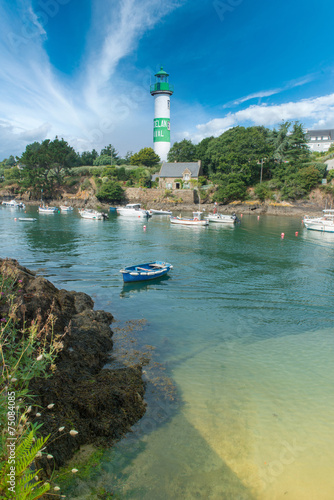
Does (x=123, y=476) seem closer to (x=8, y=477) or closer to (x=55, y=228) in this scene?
(x=8, y=477)

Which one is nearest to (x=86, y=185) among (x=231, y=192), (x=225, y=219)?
(x=231, y=192)

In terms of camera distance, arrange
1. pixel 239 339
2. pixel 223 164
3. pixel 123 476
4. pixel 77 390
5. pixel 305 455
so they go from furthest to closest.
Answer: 1. pixel 223 164
2. pixel 239 339
3. pixel 77 390
4. pixel 305 455
5. pixel 123 476

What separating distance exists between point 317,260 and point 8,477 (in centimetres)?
2894

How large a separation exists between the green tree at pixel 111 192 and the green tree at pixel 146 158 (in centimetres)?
1588

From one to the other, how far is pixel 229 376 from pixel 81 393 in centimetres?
460

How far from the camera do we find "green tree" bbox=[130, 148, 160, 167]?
316 feet

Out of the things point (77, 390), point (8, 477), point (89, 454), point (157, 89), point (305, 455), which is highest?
point (157, 89)

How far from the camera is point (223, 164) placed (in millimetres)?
81562

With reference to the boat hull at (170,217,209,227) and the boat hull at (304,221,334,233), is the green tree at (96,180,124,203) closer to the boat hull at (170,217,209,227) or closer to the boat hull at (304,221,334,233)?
the boat hull at (170,217,209,227)

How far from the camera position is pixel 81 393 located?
23.3 feet

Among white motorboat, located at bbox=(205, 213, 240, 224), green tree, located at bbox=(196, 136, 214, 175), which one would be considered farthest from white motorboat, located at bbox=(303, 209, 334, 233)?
green tree, located at bbox=(196, 136, 214, 175)

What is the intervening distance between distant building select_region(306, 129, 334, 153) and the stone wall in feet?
238

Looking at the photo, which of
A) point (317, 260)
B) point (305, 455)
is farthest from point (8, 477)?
point (317, 260)

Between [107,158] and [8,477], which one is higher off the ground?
[107,158]
